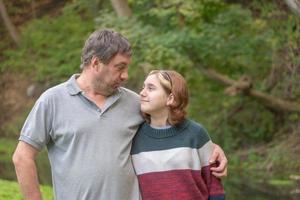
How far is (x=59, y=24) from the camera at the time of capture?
28.3m

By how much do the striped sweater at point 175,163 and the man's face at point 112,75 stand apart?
0.95ft

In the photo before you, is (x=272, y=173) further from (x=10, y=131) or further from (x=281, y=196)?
(x=10, y=131)

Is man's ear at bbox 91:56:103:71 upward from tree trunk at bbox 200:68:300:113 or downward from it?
upward

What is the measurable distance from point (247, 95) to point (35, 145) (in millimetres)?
13118

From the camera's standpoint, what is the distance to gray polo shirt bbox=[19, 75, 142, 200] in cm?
392

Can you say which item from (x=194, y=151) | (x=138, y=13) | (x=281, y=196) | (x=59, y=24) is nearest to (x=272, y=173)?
(x=281, y=196)

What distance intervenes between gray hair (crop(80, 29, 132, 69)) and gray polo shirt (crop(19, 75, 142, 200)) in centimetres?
25

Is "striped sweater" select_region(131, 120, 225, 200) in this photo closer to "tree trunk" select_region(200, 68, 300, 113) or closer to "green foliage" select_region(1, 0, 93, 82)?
"tree trunk" select_region(200, 68, 300, 113)

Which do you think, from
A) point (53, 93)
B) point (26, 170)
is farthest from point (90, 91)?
point (26, 170)

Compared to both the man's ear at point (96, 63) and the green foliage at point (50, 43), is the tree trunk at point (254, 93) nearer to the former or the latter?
the green foliage at point (50, 43)

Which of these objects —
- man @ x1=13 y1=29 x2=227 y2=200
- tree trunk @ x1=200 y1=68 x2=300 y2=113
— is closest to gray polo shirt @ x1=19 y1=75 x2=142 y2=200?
man @ x1=13 y1=29 x2=227 y2=200

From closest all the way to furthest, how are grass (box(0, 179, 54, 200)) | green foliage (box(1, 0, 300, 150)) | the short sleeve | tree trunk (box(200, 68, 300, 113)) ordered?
the short sleeve → grass (box(0, 179, 54, 200)) → green foliage (box(1, 0, 300, 150)) → tree trunk (box(200, 68, 300, 113))

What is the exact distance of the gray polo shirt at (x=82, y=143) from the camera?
392 cm

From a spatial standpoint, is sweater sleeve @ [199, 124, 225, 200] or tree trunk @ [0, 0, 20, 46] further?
tree trunk @ [0, 0, 20, 46]
